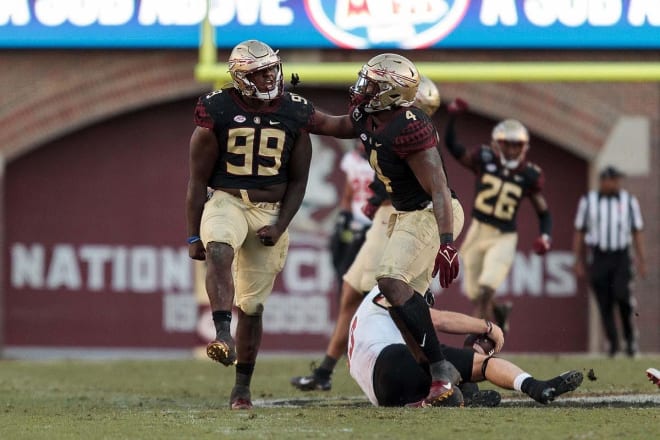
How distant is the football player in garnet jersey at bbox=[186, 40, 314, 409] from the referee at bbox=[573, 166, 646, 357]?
20.9 ft

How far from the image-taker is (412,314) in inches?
266

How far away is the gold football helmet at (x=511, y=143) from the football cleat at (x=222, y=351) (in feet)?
14.8

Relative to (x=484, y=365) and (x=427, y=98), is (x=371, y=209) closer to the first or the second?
(x=427, y=98)

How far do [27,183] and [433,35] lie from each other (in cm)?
561

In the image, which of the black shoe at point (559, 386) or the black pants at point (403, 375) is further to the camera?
the black pants at point (403, 375)

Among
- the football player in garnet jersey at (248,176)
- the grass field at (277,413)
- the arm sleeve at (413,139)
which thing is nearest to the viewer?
the grass field at (277,413)

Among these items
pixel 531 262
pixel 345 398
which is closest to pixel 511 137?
pixel 345 398

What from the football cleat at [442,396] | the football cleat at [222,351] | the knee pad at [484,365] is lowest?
the football cleat at [442,396]

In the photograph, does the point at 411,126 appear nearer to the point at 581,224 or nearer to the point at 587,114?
the point at 581,224

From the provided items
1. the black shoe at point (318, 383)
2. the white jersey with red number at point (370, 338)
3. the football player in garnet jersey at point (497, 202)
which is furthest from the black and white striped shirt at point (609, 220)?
the white jersey with red number at point (370, 338)

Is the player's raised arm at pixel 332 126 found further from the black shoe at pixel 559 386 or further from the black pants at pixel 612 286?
the black pants at pixel 612 286

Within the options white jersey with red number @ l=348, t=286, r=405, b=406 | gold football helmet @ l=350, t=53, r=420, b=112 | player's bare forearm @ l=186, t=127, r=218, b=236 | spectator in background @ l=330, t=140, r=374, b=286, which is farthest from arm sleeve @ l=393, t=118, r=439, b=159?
spectator in background @ l=330, t=140, r=374, b=286

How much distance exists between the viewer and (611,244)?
13.2m

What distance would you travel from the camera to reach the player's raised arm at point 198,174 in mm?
7168
